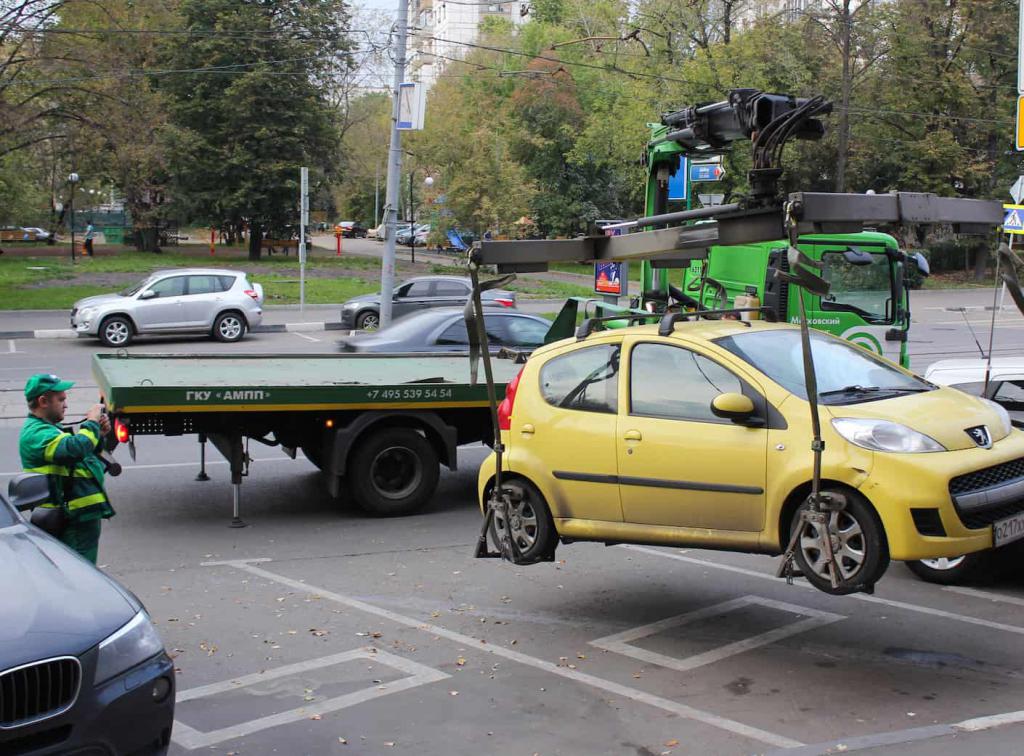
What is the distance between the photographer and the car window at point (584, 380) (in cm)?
700

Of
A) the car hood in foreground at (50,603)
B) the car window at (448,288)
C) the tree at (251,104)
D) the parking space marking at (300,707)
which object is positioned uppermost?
the tree at (251,104)

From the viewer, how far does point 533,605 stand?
24.9 ft

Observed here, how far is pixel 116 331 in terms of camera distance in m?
24.8

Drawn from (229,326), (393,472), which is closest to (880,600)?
(393,472)

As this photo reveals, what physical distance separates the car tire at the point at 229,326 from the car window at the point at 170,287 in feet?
3.55

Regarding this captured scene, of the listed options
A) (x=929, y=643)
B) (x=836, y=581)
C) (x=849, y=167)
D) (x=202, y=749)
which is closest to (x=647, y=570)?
(x=929, y=643)

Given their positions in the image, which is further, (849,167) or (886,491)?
(849,167)

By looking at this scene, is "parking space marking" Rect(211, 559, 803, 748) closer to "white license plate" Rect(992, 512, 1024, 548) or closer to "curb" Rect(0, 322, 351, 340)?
"white license plate" Rect(992, 512, 1024, 548)

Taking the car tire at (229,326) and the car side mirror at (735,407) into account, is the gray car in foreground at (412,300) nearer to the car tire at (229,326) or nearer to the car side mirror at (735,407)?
the car tire at (229,326)

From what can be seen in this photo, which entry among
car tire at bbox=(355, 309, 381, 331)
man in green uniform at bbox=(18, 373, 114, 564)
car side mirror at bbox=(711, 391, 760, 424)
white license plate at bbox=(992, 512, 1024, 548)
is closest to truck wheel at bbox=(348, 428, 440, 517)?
man in green uniform at bbox=(18, 373, 114, 564)

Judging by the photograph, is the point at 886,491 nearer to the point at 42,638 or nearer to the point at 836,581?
the point at 836,581

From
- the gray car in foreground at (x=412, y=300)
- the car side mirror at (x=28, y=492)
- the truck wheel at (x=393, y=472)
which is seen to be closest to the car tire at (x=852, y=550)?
the car side mirror at (x=28, y=492)

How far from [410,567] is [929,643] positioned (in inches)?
150

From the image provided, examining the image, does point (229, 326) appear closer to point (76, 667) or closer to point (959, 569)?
point (959, 569)
